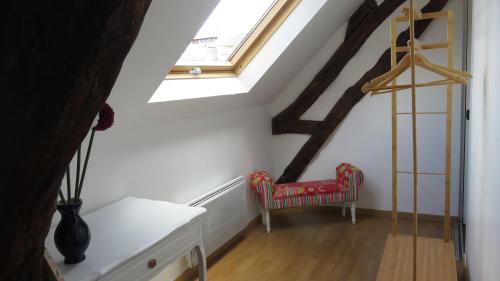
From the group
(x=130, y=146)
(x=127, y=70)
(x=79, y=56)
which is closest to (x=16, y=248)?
(x=79, y=56)

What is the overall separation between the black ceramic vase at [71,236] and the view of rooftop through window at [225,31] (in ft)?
4.57

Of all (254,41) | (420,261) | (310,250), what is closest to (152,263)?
(420,261)

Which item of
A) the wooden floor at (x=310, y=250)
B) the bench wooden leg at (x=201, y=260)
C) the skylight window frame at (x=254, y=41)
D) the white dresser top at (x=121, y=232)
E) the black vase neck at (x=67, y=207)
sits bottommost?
the wooden floor at (x=310, y=250)

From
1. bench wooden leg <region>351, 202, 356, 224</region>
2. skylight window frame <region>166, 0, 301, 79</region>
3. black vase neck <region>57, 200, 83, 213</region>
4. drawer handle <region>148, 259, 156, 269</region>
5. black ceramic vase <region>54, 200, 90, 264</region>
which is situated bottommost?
bench wooden leg <region>351, 202, 356, 224</region>

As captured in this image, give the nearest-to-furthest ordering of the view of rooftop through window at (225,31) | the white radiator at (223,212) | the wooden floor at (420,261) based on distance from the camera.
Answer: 1. the wooden floor at (420,261)
2. the view of rooftop through window at (225,31)
3. the white radiator at (223,212)

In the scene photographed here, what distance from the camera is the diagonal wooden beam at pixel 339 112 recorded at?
3.34m

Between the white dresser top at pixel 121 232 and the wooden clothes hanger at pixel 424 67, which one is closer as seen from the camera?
the white dresser top at pixel 121 232

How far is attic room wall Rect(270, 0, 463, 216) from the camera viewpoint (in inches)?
133

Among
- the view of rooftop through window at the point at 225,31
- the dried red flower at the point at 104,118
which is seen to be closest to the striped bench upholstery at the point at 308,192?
the view of rooftop through window at the point at 225,31

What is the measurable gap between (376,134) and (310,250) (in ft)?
4.44

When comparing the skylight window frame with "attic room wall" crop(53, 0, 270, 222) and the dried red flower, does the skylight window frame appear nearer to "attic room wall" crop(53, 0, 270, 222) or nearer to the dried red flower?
"attic room wall" crop(53, 0, 270, 222)

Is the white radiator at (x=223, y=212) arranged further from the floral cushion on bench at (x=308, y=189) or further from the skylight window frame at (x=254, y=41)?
the skylight window frame at (x=254, y=41)

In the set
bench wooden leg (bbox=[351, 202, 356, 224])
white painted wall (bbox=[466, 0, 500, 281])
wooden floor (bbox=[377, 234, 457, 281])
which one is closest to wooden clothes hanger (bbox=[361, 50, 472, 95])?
white painted wall (bbox=[466, 0, 500, 281])

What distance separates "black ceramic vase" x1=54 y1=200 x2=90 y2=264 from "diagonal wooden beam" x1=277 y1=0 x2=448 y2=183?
111 inches
